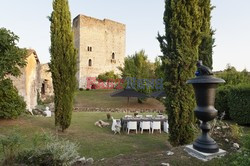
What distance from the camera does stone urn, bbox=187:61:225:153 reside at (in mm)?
3279

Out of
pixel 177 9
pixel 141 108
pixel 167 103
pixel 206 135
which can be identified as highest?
pixel 177 9

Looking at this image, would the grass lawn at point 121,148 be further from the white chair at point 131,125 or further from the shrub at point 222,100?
the shrub at point 222,100

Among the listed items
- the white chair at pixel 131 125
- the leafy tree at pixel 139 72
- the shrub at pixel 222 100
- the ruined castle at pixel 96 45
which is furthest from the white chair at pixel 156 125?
the ruined castle at pixel 96 45

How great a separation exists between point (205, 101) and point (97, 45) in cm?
3178

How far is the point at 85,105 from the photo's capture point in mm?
19312

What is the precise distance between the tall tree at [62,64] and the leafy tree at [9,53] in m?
1.95

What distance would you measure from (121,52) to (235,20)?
29252 millimetres

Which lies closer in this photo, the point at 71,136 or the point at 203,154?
the point at 203,154

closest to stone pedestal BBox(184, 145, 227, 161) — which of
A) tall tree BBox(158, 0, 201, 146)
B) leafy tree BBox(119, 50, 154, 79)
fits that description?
tall tree BBox(158, 0, 201, 146)

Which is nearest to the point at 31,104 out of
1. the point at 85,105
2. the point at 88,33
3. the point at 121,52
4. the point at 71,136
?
the point at 85,105

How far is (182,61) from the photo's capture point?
214 inches

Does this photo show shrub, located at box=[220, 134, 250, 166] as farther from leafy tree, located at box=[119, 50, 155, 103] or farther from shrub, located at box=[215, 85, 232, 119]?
leafy tree, located at box=[119, 50, 155, 103]

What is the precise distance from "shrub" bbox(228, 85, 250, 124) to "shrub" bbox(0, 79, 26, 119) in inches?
415

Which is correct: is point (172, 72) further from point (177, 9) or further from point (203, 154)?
point (203, 154)
